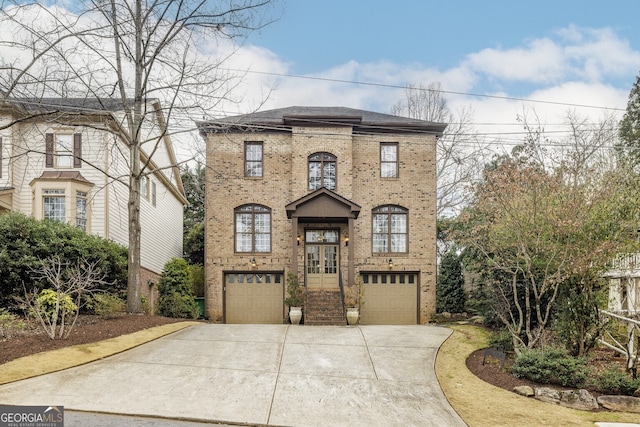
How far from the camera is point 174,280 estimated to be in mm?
19297

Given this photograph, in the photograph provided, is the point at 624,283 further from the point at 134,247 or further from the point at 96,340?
the point at 134,247

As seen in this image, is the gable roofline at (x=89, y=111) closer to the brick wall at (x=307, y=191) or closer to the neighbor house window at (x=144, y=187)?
the neighbor house window at (x=144, y=187)

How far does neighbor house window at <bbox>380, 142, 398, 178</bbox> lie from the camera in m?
21.2

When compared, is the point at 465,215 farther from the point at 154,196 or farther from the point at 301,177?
the point at 154,196

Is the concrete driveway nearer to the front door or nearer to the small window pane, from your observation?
the front door

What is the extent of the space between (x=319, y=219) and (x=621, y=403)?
12188 millimetres

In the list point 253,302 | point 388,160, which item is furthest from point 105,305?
point 388,160

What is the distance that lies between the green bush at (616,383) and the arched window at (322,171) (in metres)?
11.9

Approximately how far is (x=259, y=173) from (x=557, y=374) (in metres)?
13.0

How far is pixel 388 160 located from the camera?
2125 cm

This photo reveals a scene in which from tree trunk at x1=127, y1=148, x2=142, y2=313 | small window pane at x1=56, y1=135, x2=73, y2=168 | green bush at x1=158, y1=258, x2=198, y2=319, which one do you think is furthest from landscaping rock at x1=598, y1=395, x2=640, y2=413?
small window pane at x1=56, y1=135, x2=73, y2=168

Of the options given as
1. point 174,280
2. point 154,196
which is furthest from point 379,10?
point 154,196

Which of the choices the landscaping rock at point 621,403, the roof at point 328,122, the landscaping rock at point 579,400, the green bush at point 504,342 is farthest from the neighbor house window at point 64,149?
the landscaping rock at point 621,403

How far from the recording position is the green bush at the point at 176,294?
19172mm
